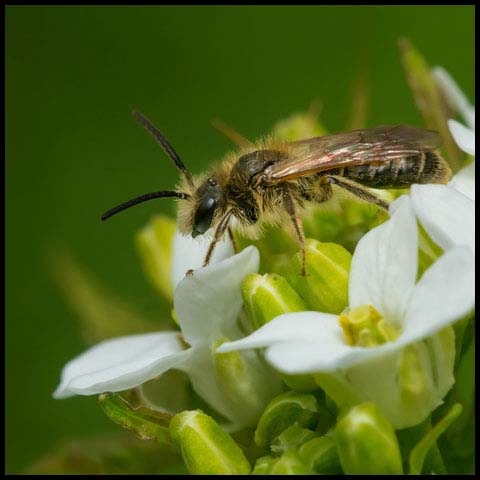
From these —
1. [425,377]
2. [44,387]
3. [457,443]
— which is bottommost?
[44,387]

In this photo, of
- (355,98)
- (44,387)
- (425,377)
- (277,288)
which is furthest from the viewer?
(44,387)

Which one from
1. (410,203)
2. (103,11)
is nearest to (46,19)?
(103,11)

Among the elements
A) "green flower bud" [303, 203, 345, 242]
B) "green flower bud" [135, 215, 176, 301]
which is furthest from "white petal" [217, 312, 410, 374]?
"green flower bud" [135, 215, 176, 301]

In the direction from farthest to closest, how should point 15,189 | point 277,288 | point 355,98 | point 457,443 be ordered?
point 15,189 < point 355,98 < point 457,443 < point 277,288

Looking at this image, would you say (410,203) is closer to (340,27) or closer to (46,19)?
(340,27)

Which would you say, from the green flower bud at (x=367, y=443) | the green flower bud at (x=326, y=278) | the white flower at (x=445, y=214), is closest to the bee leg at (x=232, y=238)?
the green flower bud at (x=326, y=278)

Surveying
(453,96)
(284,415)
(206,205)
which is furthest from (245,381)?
(453,96)

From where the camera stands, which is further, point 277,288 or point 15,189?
point 15,189
